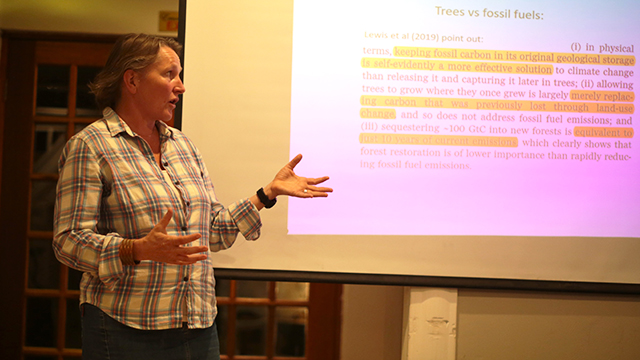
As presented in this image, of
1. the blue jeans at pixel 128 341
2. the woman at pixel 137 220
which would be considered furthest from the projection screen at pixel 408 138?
Answer: the blue jeans at pixel 128 341

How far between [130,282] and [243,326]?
197cm

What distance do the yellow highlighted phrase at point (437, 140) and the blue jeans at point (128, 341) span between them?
3.45 feet

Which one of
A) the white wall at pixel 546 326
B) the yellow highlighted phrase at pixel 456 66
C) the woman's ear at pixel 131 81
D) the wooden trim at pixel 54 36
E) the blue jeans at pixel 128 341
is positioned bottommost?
the white wall at pixel 546 326

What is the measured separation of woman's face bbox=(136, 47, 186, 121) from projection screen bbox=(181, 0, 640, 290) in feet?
1.91

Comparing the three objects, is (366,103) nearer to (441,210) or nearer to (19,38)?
(441,210)

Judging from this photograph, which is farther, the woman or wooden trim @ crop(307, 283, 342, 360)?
wooden trim @ crop(307, 283, 342, 360)

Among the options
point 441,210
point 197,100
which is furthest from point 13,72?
point 441,210

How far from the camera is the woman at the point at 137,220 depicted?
47.8 inches

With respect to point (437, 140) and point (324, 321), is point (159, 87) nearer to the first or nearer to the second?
point (437, 140)

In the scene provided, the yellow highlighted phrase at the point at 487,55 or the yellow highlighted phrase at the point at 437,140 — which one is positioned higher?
the yellow highlighted phrase at the point at 487,55

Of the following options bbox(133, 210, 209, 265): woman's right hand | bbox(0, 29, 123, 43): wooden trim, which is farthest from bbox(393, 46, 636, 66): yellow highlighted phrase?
bbox(0, 29, 123, 43): wooden trim

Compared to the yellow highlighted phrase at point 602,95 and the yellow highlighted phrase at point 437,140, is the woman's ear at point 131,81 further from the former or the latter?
the yellow highlighted phrase at point 602,95

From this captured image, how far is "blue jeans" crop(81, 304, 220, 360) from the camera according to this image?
129cm

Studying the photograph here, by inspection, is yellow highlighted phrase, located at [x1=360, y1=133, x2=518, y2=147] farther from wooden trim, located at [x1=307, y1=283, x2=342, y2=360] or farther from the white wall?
wooden trim, located at [x1=307, y1=283, x2=342, y2=360]
